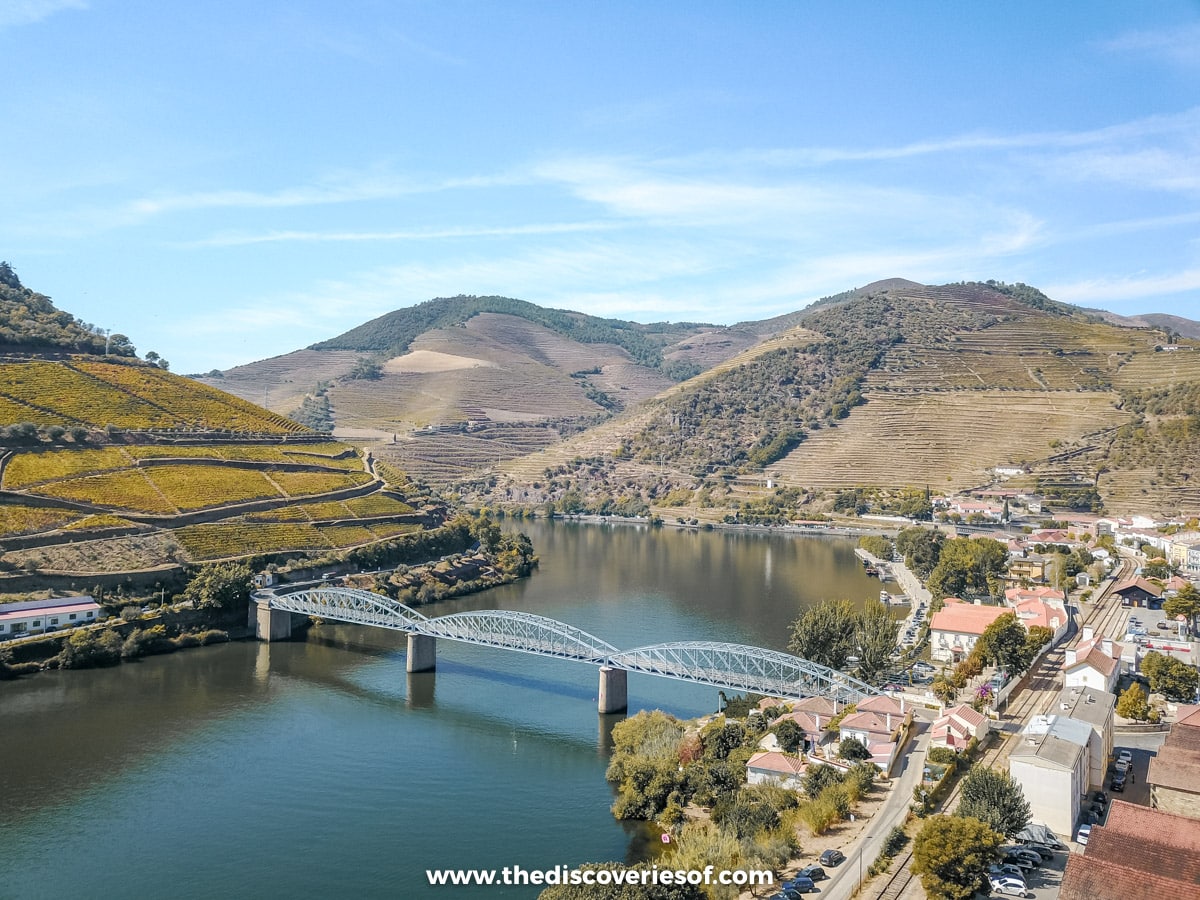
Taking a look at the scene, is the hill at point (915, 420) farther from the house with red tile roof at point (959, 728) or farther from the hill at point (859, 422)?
the house with red tile roof at point (959, 728)

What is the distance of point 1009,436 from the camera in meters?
125

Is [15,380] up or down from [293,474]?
up

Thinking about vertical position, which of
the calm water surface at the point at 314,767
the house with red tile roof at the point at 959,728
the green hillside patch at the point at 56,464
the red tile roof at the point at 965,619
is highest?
the green hillside patch at the point at 56,464

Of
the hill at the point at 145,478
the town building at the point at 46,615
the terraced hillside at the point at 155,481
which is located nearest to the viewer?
the town building at the point at 46,615

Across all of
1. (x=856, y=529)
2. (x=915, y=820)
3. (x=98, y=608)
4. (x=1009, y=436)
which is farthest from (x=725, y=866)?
(x=1009, y=436)

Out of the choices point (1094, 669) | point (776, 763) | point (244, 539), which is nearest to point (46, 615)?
point (244, 539)

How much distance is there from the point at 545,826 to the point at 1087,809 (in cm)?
1715

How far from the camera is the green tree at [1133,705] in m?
37.0

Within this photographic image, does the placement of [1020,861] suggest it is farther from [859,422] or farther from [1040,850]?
[859,422]

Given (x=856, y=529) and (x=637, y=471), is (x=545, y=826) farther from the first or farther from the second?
(x=637, y=471)

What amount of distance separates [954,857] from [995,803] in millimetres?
3972

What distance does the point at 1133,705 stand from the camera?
37.0 m

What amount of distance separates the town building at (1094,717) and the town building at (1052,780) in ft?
7.15

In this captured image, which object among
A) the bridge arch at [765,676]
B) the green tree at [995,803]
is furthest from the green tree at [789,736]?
the green tree at [995,803]
